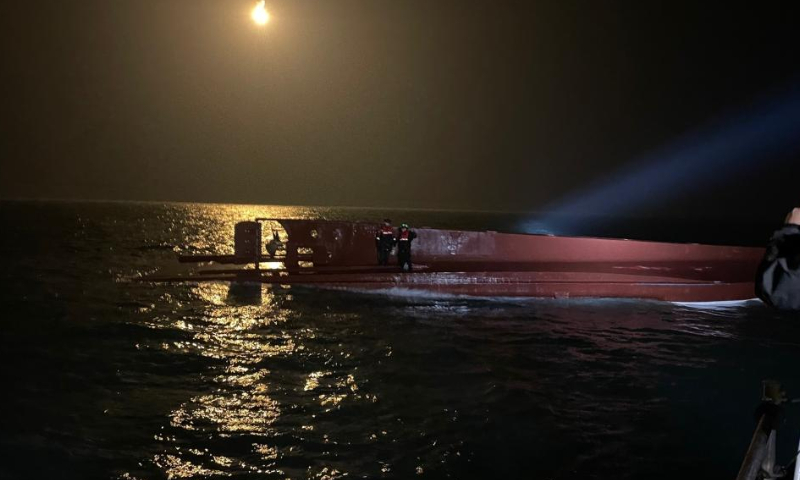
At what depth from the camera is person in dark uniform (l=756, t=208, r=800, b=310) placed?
2.73 metres

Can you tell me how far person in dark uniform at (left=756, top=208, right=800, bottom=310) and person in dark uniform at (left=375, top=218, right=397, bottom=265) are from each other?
57.8ft

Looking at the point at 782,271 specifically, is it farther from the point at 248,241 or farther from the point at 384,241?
the point at 248,241

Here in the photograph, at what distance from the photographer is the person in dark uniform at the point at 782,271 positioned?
273 centimetres

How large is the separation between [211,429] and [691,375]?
8665 mm

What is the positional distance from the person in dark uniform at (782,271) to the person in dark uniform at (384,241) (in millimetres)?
17623

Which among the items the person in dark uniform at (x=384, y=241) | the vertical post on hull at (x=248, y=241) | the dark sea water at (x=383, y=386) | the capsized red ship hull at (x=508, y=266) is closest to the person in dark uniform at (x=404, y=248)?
the capsized red ship hull at (x=508, y=266)

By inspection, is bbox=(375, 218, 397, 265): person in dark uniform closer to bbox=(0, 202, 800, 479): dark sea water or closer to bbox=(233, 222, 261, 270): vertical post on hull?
bbox=(0, 202, 800, 479): dark sea water

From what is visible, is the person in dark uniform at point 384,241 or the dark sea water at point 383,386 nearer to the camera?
the dark sea water at point 383,386

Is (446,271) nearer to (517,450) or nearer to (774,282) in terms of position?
(517,450)

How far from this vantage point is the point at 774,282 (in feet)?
9.09

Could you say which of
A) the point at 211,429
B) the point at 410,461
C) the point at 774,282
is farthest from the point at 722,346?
the point at 774,282

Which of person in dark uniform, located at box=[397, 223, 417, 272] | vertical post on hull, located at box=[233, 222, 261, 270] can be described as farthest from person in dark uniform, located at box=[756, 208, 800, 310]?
vertical post on hull, located at box=[233, 222, 261, 270]

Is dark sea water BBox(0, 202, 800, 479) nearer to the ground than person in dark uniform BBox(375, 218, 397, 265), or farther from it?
nearer to the ground

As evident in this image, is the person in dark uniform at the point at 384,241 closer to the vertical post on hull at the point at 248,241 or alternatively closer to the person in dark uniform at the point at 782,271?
the vertical post on hull at the point at 248,241
